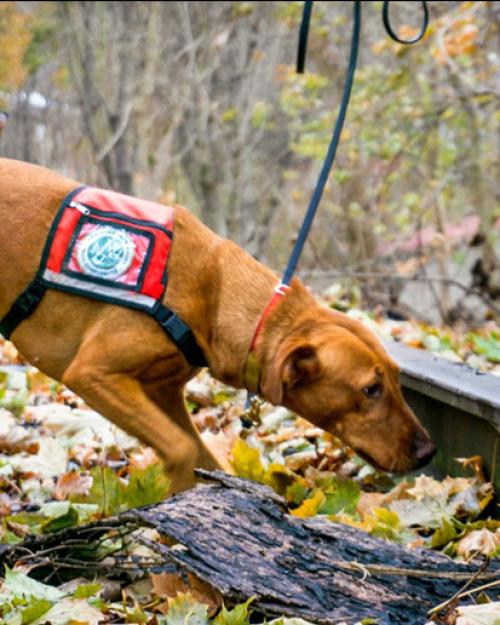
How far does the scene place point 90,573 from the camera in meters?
3.28

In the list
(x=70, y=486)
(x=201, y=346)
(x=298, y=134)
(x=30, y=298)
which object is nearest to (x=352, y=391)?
(x=201, y=346)

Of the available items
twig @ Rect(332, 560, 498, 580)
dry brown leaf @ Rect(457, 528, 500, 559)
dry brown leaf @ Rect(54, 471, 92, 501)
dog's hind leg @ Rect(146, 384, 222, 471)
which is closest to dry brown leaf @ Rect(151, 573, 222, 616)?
twig @ Rect(332, 560, 498, 580)

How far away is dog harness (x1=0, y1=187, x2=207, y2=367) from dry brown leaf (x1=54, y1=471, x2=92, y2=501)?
68cm

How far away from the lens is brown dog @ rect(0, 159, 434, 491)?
4.07 metres

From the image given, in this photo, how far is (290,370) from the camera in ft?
13.4

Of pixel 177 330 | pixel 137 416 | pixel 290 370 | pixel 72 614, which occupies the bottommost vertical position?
pixel 72 614

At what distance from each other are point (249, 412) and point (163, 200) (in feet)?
50.9

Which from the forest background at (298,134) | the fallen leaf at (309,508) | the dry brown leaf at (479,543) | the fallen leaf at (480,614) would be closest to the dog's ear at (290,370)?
the fallen leaf at (309,508)

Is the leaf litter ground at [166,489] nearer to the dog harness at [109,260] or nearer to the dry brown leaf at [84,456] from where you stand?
the dry brown leaf at [84,456]

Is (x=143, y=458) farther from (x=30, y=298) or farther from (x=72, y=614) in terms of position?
(x=72, y=614)

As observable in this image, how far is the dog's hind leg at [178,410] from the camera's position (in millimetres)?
4414

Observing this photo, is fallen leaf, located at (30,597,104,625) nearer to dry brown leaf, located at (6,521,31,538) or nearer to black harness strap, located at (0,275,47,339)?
dry brown leaf, located at (6,521,31,538)

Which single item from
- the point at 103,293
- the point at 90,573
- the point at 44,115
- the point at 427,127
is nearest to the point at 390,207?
the point at 427,127

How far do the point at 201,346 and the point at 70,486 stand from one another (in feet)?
2.64
